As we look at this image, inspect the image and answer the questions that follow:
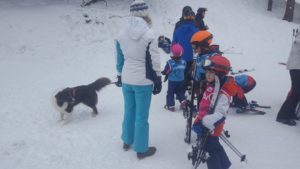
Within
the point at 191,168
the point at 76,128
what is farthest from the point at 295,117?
the point at 76,128

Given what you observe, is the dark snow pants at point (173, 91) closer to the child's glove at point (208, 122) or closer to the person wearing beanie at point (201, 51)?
the person wearing beanie at point (201, 51)

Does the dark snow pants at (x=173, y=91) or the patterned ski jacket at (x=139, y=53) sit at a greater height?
the patterned ski jacket at (x=139, y=53)

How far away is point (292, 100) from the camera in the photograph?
247 inches

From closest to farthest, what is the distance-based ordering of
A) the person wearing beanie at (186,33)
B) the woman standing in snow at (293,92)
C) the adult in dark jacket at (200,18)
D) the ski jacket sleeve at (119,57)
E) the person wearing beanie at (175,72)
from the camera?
the ski jacket sleeve at (119,57) < the woman standing in snow at (293,92) < the person wearing beanie at (175,72) < the person wearing beanie at (186,33) < the adult in dark jacket at (200,18)

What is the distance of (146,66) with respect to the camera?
474 cm

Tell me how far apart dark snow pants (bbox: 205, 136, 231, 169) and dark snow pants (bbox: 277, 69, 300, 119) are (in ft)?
8.12

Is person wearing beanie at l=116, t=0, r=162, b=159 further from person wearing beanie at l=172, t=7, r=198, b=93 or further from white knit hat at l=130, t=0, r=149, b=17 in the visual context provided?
person wearing beanie at l=172, t=7, r=198, b=93

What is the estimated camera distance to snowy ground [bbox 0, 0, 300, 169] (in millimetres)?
5348

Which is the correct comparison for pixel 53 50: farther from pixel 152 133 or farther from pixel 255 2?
pixel 255 2

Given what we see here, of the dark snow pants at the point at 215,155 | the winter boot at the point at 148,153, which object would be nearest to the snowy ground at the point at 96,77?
the winter boot at the point at 148,153

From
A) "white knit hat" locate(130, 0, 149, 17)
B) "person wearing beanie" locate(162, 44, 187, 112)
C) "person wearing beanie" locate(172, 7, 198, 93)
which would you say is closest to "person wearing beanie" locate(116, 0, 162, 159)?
"white knit hat" locate(130, 0, 149, 17)

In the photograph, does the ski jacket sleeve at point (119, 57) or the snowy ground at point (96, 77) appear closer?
the ski jacket sleeve at point (119, 57)

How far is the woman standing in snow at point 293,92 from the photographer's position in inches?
238

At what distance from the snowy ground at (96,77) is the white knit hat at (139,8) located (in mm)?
2219
